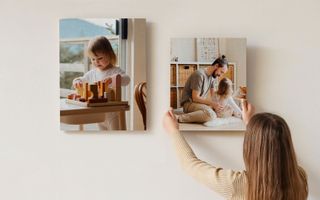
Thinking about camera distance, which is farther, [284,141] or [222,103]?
[222,103]

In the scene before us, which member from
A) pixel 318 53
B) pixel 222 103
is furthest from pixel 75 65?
pixel 318 53

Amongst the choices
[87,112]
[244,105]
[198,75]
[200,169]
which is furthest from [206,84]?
[87,112]

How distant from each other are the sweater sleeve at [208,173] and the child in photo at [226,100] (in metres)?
0.17

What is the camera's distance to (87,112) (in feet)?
4.42

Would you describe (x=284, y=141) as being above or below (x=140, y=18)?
below

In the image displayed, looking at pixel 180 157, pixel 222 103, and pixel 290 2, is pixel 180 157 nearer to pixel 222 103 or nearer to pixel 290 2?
pixel 222 103

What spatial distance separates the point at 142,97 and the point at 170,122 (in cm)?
13

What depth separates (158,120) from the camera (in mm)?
1376

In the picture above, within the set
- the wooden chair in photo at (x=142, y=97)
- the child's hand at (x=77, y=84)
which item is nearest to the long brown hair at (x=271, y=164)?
the wooden chair in photo at (x=142, y=97)

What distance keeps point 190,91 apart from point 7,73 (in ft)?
2.07

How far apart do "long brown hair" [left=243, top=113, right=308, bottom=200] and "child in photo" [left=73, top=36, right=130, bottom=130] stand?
50 cm

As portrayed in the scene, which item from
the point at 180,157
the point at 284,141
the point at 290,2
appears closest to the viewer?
the point at 284,141

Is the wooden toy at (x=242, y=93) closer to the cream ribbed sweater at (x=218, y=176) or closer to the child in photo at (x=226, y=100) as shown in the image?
the child in photo at (x=226, y=100)

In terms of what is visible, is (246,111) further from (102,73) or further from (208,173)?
(102,73)
